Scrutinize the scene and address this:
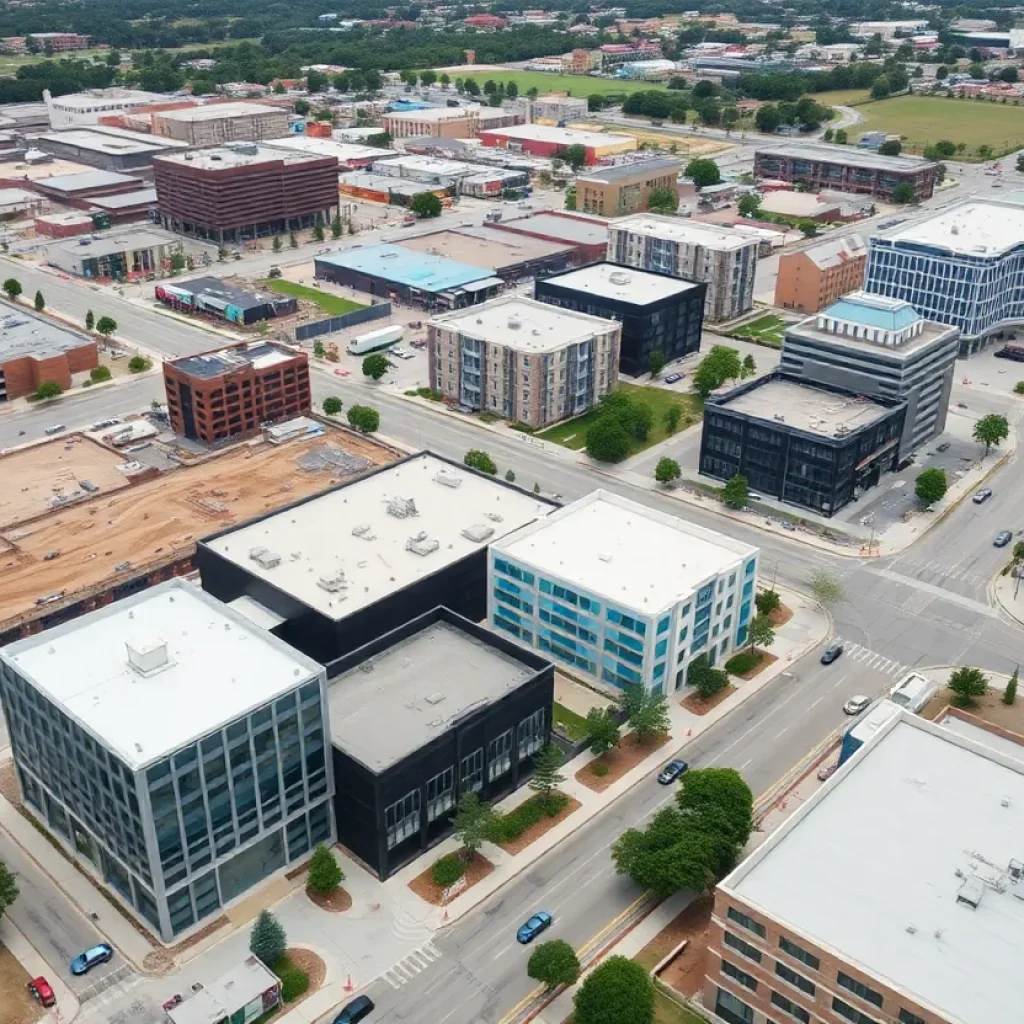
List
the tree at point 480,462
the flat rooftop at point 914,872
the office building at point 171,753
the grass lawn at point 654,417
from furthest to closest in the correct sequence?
the grass lawn at point 654,417, the tree at point 480,462, the office building at point 171,753, the flat rooftop at point 914,872

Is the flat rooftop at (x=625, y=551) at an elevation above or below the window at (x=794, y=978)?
above

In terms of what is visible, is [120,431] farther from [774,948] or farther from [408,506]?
[774,948]

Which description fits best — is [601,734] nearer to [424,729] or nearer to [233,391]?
[424,729]

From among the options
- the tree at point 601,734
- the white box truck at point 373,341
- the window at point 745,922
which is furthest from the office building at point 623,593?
the white box truck at point 373,341

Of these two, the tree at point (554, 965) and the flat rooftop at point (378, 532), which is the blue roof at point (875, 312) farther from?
the tree at point (554, 965)

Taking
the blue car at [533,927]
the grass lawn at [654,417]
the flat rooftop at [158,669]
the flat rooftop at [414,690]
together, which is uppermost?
the flat rooftop at [158,669]

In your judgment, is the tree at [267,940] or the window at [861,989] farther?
the tree at [267,940]

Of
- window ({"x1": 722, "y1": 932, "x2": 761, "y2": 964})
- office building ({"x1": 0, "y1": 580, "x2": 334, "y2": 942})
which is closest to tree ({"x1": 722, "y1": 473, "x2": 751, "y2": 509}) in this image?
office building ({"x1": 0, "y1": 580, "x2": 334, "y2": 942})
